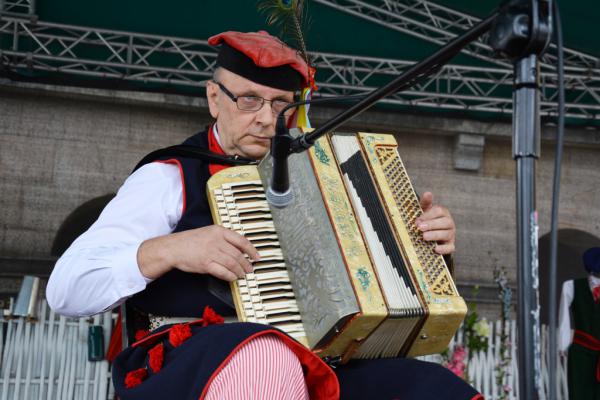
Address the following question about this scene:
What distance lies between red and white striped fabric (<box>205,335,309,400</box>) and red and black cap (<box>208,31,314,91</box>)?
1143 mm

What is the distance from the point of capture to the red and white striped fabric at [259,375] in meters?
1.76

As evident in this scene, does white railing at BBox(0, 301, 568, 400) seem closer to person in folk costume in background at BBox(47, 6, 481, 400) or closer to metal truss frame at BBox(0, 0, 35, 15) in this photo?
metal truss frame at BBox(0, 0, 35, 15)

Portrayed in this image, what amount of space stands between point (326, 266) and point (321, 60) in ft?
17.7

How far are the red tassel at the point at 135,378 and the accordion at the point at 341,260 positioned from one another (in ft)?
1.03

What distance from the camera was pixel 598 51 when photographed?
26.0ft

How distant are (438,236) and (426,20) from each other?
5.95m

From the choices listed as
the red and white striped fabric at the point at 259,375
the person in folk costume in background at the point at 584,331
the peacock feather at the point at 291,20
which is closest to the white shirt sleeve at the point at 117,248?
the red and white striped fabric at the point at 259,375

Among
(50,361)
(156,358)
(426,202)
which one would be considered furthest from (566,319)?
(156,358)

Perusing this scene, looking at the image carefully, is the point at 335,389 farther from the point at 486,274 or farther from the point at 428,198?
the point at 486,274

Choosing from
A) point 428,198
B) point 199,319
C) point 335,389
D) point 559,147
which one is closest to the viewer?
point 559,147

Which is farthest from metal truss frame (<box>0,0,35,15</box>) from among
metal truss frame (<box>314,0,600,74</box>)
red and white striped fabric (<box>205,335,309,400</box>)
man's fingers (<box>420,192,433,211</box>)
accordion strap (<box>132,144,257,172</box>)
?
red and white striped fabric (<box>205,335,309,400</box>)

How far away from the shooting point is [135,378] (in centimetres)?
209

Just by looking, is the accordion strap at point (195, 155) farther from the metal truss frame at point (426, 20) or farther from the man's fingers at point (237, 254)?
the metal truss frame at point (426, 20)

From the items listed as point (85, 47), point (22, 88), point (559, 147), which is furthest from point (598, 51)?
point (559, 147)
